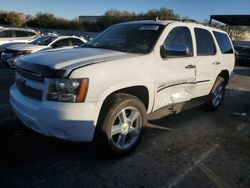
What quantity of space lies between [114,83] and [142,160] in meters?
1.16

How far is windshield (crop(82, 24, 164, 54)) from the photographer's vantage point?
4461 millimetres

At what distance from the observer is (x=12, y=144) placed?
4.25 m

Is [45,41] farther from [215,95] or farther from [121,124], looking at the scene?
[121,124]

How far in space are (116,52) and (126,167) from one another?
162cm

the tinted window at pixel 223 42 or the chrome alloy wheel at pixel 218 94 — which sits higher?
the tinted window at pixel 223 42

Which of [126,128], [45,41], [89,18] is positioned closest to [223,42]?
[126,128]

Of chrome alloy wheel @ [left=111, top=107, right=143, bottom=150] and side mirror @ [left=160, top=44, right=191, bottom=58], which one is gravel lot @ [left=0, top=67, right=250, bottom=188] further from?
side mirror @ [left=160, top=44, right=191, bottom=58]

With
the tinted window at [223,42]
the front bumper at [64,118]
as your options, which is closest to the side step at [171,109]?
the front bumper at [64,118]

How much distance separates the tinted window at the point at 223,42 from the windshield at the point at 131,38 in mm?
2176

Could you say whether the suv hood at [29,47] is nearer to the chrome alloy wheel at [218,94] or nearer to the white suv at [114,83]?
the white suv at [114,83]

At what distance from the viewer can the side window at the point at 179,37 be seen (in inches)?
185

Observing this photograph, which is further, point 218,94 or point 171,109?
point 218,94

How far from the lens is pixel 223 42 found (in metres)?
6.62

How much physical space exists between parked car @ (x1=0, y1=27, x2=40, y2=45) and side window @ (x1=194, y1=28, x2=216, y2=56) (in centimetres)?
1195
